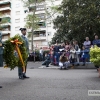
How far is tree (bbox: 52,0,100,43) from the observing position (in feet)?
63.8

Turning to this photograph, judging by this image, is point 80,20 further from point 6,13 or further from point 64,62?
point 6,13

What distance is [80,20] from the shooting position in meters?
19.7

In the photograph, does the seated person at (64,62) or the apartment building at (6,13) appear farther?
the apartment building at (6,13)

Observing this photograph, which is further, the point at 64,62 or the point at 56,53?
the point at 56,53

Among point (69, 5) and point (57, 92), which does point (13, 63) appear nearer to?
point (57, 92)

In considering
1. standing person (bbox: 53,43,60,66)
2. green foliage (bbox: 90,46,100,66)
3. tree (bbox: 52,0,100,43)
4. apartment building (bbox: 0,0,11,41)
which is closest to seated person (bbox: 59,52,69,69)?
standing person (bbox: 53,43,60,66)

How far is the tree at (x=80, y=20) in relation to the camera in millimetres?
19445

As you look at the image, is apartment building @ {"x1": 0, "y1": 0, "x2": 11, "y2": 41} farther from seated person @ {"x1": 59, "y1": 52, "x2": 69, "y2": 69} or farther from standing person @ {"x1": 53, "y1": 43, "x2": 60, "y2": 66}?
seated person @ {"x1": 59, "y1": 52, "x2": 69, "y2": 69}

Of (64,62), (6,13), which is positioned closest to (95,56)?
(64,62)

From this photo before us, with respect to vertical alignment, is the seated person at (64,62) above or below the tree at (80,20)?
below

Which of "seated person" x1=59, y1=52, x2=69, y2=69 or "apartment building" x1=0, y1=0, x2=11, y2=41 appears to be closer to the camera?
"seated person" x1=59, y1=52, x2=69, y2=69

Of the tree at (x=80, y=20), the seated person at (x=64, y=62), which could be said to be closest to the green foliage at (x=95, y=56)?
the seated person at (x=64, y=62)

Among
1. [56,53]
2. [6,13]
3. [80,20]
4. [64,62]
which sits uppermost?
[6,13]

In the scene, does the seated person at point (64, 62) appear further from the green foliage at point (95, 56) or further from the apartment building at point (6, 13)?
the apartment building at point (6, 13)
